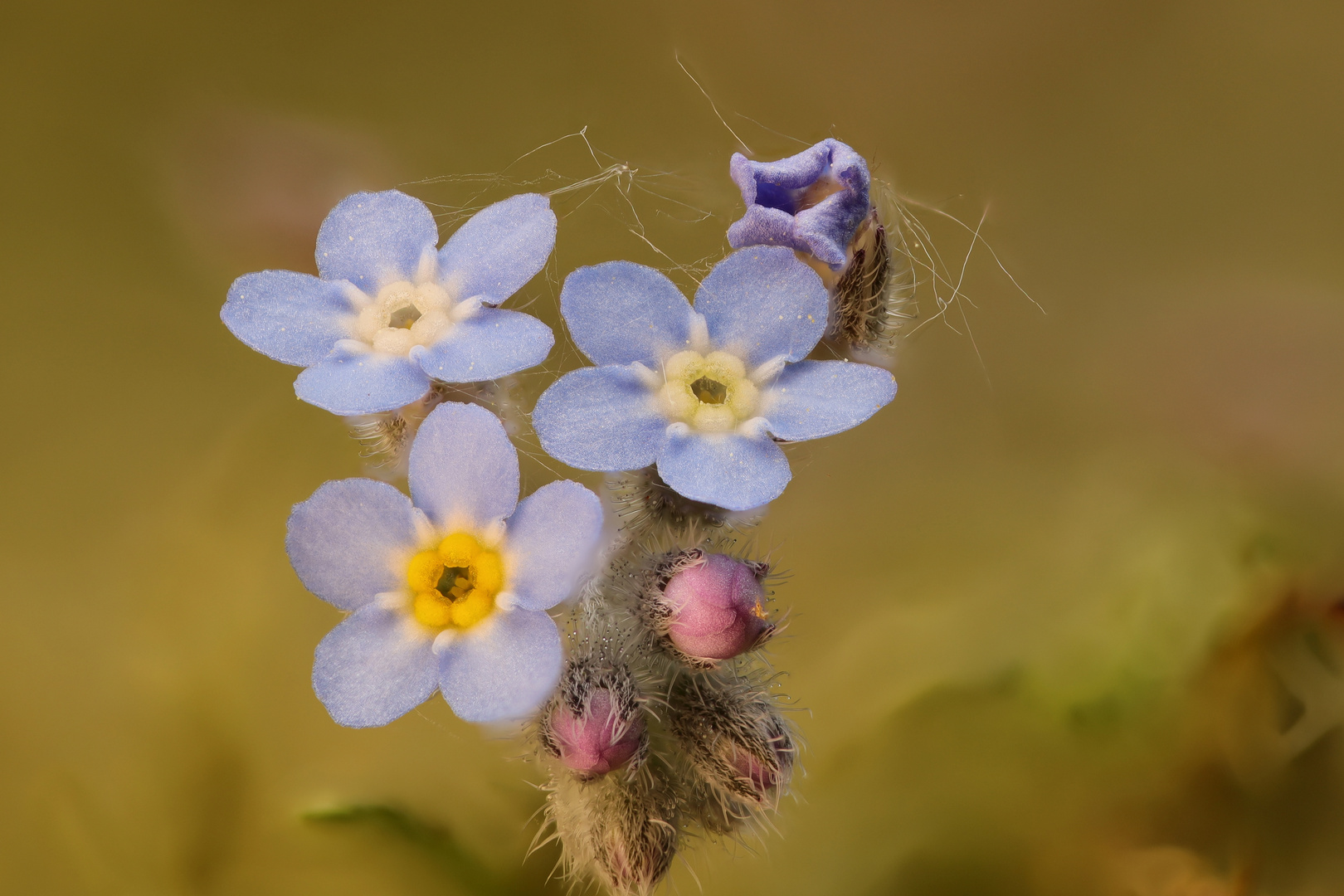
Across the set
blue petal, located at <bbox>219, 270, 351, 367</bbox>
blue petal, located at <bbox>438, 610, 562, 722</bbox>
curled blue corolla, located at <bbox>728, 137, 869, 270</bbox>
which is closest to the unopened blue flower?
blue petal, located at <bbox>438, 610, 562, 722</bbox>

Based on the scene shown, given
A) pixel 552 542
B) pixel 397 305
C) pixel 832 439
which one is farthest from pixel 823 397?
pixel 832 439

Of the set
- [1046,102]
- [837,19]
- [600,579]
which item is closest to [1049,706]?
[600,579]

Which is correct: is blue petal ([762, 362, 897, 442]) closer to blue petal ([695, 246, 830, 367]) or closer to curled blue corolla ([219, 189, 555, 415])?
blue petal ([695, 246, 830, 367])

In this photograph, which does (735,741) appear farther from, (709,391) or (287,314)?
(287,314)

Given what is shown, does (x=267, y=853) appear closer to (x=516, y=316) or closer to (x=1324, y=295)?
(x=516, y=316)

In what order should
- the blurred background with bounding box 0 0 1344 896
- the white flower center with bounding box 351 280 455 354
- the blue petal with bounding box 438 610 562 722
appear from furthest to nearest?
the blurred background with bounding box 0 0 1344 896 < the white flower center with bounding box 351 280 455 354 < the blue petal with bounding box 438 610 562 722
